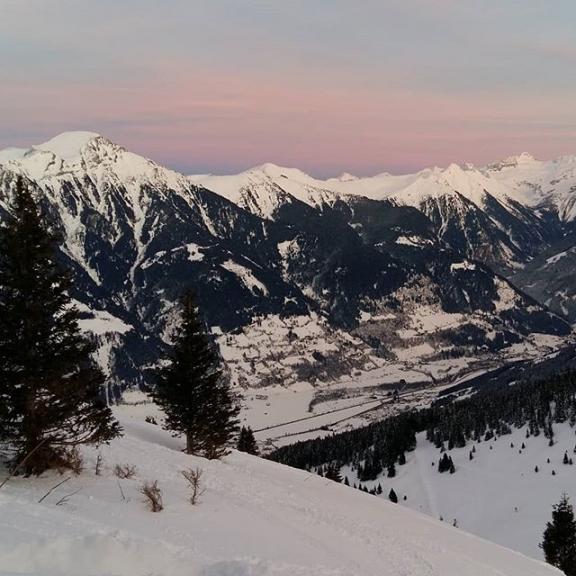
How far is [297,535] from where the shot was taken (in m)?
18.8

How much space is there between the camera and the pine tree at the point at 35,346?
1994 cm

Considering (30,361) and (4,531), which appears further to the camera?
(30,361)

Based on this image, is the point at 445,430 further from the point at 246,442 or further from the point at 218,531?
the point at 218,531

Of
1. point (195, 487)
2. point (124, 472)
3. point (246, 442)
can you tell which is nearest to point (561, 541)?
point (246, 442)

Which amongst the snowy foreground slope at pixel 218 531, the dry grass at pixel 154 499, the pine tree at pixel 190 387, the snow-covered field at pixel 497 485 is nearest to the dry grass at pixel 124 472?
the snowy foreground slope at pixel 218 531

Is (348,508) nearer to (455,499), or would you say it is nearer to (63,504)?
(63,504)

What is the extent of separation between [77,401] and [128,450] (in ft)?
25.5

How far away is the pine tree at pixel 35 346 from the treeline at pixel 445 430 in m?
139

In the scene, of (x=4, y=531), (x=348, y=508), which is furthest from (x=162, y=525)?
(x=348, y=508)

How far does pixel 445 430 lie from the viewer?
173375 mm

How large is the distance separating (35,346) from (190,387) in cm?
2026

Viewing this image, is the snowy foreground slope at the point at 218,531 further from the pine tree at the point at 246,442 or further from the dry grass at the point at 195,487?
the pine tree at the point at 246,442

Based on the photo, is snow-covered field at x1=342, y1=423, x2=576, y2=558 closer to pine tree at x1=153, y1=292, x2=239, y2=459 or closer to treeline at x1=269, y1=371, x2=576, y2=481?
treeline at x1=269, y1=371, x2=576, y2=481

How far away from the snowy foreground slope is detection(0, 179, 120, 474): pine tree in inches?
62.3
